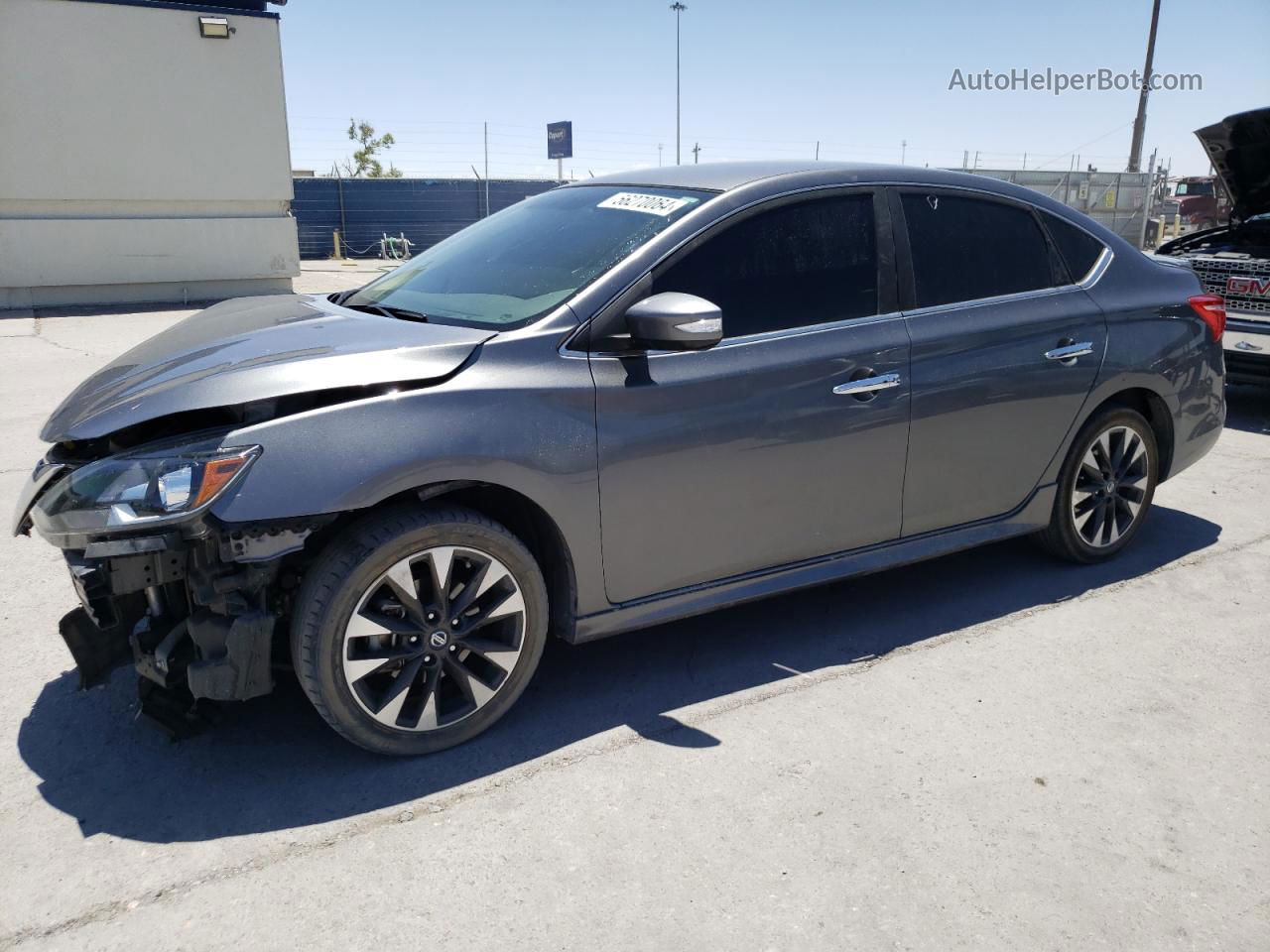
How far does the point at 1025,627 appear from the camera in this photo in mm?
3984

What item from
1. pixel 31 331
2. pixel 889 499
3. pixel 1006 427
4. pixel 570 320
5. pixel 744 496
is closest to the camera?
pixel 570 320

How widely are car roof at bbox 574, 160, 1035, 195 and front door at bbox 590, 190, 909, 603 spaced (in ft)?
0.33

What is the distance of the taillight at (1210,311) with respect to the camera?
4.63 meters

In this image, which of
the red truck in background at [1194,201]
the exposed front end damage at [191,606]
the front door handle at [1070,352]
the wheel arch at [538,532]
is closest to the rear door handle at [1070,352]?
the front door handle at [1070,352]

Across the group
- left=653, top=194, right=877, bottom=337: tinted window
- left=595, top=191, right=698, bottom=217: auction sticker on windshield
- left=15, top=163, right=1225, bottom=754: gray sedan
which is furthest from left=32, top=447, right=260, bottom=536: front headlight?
left=595, top=191, right=698, bottom=217: auction sticker on windshield

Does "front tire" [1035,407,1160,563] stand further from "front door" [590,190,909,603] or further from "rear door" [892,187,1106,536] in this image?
"front door" [590,190,909,603]

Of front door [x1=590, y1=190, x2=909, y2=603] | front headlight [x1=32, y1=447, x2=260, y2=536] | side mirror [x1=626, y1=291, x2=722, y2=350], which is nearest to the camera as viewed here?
front headlight [x1=32, y1=447, x2=260, y2=536]

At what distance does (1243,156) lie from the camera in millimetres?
7707

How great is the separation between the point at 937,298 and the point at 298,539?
8.22ft

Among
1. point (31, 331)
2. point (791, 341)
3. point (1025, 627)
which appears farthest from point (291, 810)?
point (31, 331)

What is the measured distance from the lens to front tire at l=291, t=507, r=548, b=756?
276 centimetres

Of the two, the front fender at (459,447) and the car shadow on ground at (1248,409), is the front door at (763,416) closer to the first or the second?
the front fender at (459,447)

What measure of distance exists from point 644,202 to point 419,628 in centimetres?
170

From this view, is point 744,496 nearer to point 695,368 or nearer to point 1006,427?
point 695,368
